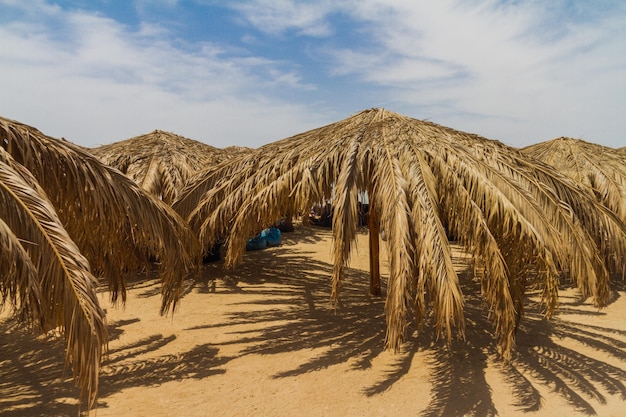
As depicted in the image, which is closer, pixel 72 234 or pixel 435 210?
pixel 72 234

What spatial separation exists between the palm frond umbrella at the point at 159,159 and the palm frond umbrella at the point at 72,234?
14.2 feet

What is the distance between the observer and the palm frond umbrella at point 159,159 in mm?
10078

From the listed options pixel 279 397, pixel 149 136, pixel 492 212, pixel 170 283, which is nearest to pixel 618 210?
pixel 492 212

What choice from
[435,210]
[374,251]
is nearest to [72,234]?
[435,210]

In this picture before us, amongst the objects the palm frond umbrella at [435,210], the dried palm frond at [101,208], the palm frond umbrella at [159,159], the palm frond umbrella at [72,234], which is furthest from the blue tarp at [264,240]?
the dried palm frond at [101,208]

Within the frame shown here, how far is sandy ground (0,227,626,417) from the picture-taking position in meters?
4.48

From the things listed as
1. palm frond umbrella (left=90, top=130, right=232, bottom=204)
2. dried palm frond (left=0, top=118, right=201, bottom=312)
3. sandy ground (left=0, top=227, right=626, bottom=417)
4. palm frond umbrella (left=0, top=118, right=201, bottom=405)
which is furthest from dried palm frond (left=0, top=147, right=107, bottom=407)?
palm frond umbrella (left=90, top=130, right=232, bottom=204)

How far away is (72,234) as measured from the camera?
16.5ft

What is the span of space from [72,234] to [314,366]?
10.2ft

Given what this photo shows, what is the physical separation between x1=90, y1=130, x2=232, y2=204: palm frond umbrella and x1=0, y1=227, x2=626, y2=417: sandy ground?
2922 millimetres

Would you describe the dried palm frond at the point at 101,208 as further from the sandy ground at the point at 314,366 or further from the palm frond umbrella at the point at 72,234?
the sandy ground at the point at 314,366

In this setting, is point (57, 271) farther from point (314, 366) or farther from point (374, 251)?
point (374, 251)

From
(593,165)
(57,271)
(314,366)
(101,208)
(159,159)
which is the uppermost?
(159,159)

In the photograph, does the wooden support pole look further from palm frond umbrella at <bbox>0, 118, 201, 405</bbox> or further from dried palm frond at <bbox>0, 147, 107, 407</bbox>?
dried palm frond at <bbox>0, 147, 107, 407</bbox>
